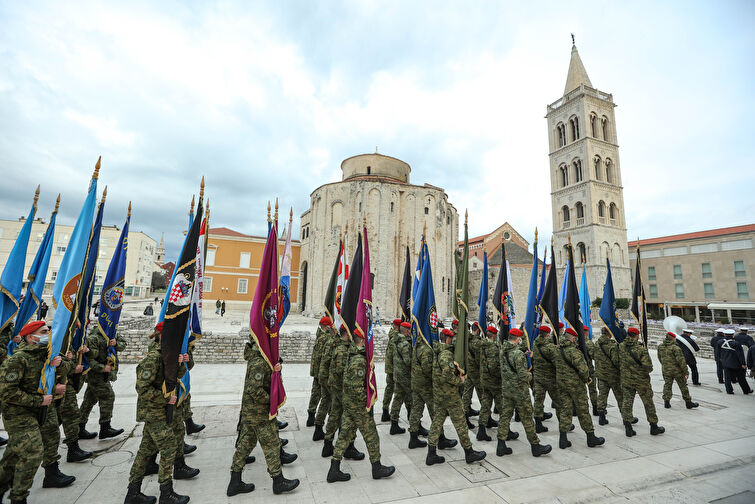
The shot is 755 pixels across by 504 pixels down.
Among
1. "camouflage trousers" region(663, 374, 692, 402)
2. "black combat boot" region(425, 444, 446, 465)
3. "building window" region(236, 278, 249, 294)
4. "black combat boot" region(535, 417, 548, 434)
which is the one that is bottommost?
"black combat boot" region(535, 417, 548, 434)

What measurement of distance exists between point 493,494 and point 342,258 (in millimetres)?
5131

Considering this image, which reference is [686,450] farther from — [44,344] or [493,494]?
[44,344]

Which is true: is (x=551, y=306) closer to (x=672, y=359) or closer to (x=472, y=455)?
(x=472, y=455)

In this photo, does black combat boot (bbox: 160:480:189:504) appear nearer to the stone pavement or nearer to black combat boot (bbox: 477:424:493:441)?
the stone pavement

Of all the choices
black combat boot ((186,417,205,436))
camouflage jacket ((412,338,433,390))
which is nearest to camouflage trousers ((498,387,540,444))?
camouflage jacket ((412,338,433,390))

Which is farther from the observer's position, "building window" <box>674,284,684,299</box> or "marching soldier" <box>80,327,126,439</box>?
"building window" <box>674,284,684,299</box>

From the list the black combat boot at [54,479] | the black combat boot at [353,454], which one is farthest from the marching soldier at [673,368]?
the black combat boot at [54,479]

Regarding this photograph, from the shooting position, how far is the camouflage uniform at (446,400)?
16.6 ft

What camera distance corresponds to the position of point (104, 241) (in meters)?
47.0

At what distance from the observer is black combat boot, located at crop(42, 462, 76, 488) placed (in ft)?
13.6

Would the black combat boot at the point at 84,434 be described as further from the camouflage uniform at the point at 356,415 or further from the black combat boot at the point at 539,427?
the black combat boot at the point at 539,427

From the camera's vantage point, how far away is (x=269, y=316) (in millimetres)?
4824

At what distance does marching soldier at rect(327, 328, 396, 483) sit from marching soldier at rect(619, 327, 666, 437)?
504 cm

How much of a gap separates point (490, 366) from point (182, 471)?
16.8ft
